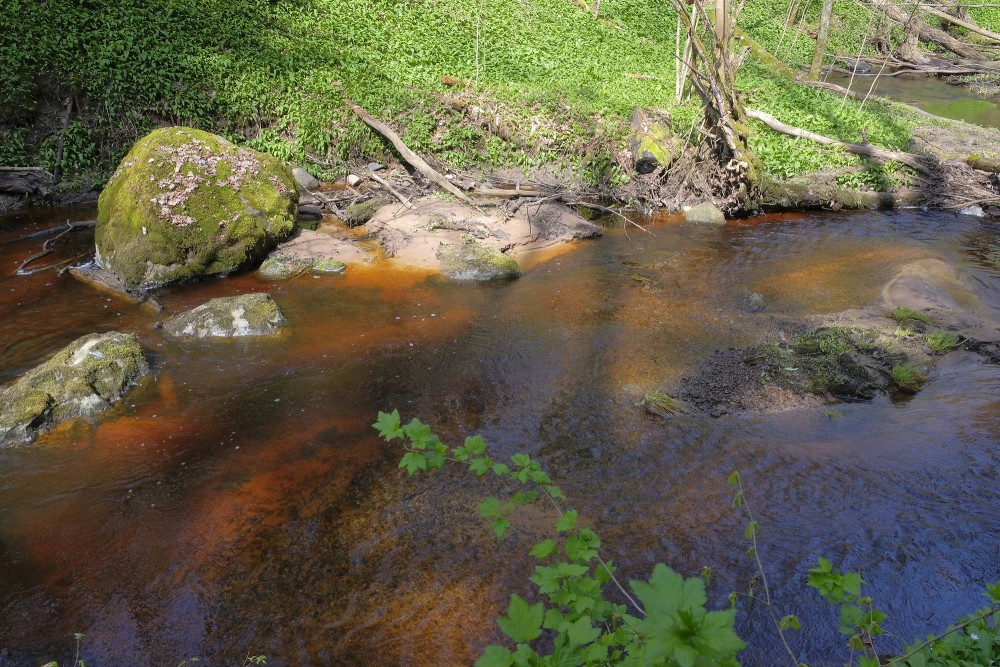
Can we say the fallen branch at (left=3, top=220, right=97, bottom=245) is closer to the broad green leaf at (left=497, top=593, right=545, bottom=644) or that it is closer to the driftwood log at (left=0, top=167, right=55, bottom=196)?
the driftwood log at (left=0, top=167, right=55, bottom=196)

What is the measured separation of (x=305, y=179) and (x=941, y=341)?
9537 mm

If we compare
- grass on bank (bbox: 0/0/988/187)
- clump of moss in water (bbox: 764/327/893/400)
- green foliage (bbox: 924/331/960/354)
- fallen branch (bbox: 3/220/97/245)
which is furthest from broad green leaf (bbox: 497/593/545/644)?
grass on bank (bbox: 0/0/988/187)

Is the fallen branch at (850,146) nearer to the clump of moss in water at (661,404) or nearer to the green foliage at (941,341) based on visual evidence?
the green foliage at (941,341)

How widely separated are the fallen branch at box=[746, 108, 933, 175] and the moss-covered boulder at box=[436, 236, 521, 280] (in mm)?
7820

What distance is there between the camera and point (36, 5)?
12.0 m

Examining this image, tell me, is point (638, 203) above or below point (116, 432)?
above

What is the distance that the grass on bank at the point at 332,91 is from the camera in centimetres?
1117

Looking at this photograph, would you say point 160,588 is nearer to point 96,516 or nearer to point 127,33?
point 96,516

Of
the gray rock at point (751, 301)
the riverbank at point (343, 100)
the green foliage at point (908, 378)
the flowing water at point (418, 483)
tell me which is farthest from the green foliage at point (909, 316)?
the riverbank at point (343, 100)

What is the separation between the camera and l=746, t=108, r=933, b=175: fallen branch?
1266 cm

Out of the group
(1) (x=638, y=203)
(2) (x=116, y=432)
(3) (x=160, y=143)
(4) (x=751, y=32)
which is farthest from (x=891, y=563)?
(4) (x=751, y=32)

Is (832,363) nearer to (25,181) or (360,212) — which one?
(360,212)

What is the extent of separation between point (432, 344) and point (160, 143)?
519 cm

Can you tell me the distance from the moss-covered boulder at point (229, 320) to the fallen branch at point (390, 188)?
12.4ft
